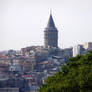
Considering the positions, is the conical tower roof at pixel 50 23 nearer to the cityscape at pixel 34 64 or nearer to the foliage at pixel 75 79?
the cityscape at pixel 34 64

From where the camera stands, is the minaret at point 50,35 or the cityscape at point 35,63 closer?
the cityscape at point 35,63

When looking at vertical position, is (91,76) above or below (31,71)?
above

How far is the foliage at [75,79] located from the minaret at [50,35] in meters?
101

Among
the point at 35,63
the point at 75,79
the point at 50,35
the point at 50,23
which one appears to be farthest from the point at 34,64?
the point at 75,79

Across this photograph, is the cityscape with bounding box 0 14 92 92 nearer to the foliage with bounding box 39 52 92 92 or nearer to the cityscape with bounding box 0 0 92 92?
the cityscape with bounding box 0 0 92 92

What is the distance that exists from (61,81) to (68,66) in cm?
186

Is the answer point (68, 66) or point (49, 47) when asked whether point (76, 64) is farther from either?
point (49, 47)

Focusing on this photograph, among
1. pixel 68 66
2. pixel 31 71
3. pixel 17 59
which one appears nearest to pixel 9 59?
pixel 17 59

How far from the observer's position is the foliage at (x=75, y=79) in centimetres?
1670

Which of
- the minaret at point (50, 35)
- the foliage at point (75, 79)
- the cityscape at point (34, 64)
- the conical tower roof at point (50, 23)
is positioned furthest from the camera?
the conical tower roof at point (50, 23)

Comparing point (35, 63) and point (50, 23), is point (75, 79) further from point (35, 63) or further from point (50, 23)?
point (50, 23)

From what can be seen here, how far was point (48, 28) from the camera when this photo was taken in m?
124

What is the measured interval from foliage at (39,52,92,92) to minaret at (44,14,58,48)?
101489 mm

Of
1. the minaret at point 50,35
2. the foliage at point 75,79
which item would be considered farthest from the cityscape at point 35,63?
the foliage at point 75,79
